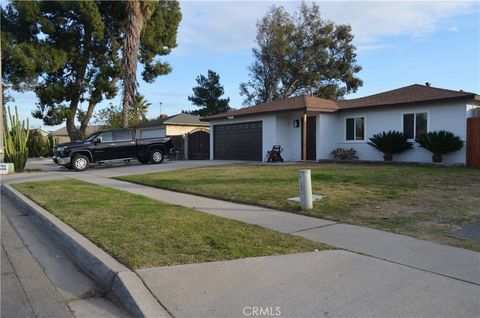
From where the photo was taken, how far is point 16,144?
73.0 feet

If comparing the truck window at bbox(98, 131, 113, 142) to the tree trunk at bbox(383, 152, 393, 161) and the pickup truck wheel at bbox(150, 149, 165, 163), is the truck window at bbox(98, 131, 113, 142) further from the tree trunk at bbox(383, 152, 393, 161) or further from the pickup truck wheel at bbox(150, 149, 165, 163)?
the tree trunk at bbox(383, 152, 393, 161)

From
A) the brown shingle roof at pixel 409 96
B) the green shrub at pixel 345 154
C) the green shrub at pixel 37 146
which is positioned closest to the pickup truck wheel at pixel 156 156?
the green shrub at pixel 345 154

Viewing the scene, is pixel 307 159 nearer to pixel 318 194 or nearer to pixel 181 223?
pixel 318 194

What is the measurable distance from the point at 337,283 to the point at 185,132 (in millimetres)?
30892

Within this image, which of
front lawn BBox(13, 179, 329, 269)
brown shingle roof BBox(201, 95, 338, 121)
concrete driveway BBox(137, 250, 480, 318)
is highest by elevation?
brown shingle roof BBox(201, 95, 338, 121)

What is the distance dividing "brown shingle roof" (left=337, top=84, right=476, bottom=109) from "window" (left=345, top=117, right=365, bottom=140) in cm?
74

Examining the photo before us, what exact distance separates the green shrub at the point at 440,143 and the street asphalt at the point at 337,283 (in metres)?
12.2

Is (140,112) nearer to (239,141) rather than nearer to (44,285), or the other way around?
(239,141)

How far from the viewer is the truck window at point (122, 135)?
2277 centimetres

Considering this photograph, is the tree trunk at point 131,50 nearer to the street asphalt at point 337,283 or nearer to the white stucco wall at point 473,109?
the white stucco wall at point 473,109

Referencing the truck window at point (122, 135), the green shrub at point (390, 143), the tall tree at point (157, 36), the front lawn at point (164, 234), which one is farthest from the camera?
the tall tree at point (157, 36)

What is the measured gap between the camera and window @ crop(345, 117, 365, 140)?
2127 cm

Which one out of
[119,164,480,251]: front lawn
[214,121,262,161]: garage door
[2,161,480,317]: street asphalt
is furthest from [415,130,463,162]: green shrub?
[2,161,480,317]: street asphalt

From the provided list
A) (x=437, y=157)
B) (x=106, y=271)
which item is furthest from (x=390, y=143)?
(x=106, y=271)
